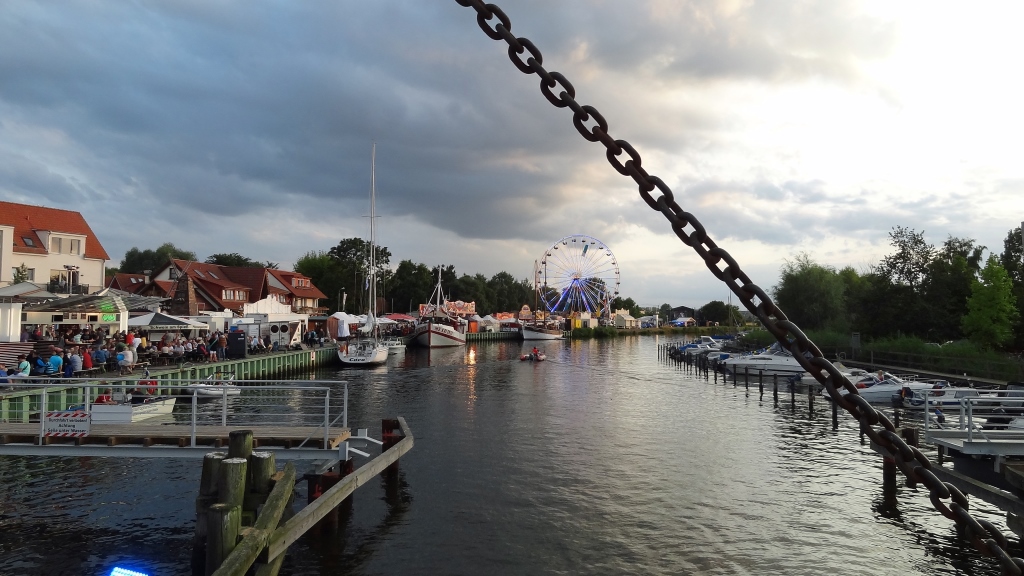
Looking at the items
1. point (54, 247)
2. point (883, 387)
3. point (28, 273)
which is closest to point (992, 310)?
point (883, 387)

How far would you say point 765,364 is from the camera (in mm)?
49062

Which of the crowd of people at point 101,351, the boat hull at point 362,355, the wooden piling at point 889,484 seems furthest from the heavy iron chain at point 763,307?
the boat hull at point 362,355

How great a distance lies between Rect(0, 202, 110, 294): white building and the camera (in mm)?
48125

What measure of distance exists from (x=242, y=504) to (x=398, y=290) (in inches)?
5006

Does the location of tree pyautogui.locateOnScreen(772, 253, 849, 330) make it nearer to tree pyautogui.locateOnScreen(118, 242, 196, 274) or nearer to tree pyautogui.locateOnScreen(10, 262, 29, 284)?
tree pyautogui.locateOnScreen(10, 262, 29, 284)

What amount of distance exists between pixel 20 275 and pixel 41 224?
1192cm

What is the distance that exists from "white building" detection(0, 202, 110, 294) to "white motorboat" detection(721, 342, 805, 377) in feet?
153

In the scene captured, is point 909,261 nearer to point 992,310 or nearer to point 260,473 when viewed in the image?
point 992,310

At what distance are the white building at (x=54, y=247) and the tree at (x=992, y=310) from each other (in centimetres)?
5973

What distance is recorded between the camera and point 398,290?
136 metres

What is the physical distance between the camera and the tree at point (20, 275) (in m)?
41.7

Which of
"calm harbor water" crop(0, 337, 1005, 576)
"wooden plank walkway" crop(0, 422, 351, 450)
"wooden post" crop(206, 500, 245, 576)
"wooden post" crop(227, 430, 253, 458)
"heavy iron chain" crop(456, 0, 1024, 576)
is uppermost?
"heavy iron chain" crop(456, 0, 1024, 576)

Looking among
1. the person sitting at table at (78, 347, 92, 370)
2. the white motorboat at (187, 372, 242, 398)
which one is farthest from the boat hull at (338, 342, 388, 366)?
the person sitting at table at (78, 347, 92, 370)

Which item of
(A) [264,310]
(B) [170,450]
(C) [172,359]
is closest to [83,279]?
(A) [264,310]
